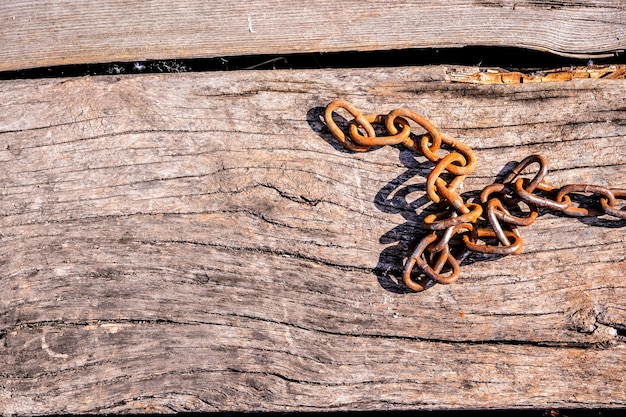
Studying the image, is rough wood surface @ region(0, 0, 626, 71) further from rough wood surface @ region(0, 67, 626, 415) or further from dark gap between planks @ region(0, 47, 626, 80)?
rough wood surface @ region(0, 67, 626, 415)

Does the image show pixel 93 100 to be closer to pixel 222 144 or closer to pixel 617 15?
pixel 222 144

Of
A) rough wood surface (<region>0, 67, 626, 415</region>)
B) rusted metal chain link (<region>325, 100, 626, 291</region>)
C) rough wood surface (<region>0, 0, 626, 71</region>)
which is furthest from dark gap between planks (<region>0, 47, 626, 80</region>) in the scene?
rusted metal chain link (<region>325, 100, 626, 291</region>)

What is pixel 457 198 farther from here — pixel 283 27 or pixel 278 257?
pixel 283 27

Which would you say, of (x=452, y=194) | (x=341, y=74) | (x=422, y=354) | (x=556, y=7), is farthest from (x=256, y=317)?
(x=556, y=7)

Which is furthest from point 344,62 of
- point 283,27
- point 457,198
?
point 457,198

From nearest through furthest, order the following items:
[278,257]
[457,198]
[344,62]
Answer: [457,198] < [278,257] < [344,62]

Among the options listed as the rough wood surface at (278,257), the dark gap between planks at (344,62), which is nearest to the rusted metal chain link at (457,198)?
the rough wood surface at (278,257)
